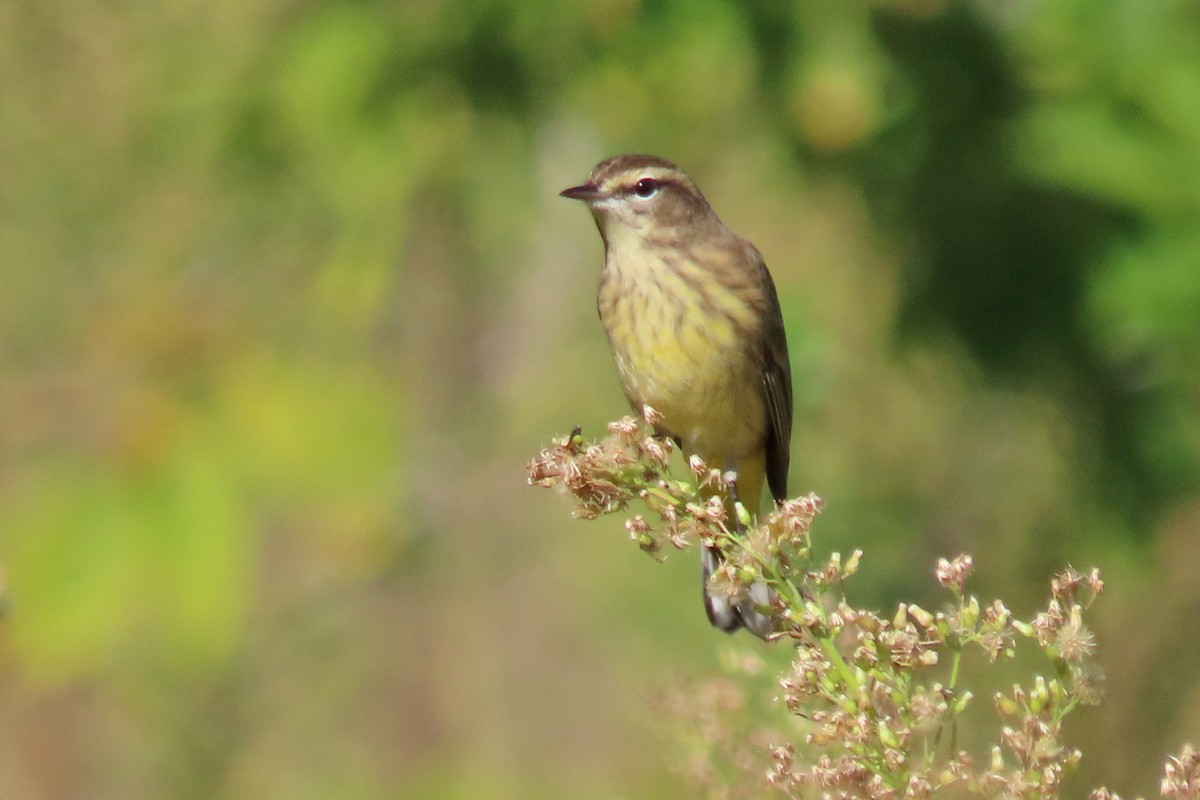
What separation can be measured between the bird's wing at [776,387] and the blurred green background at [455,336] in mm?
514

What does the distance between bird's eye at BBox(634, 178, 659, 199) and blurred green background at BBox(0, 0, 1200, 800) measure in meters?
0.63

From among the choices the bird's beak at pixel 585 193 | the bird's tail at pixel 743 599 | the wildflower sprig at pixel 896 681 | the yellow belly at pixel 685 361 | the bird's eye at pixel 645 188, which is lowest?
the wildflower sprig at pixel 896 681

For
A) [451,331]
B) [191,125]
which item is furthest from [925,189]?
[451,331]

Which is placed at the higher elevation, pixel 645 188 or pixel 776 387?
pixel 645 188

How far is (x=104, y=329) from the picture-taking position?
5.60 meters

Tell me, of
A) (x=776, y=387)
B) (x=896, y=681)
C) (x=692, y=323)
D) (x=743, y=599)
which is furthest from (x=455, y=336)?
(x=896, y=681)

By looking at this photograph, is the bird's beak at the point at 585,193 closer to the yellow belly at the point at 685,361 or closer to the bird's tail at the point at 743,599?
the yellow belly at the point at 685,361

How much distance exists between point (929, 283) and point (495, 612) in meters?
5.73

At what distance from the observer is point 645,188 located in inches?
183

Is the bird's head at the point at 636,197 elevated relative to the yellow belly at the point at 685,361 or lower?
elevated

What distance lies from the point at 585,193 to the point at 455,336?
4.62m

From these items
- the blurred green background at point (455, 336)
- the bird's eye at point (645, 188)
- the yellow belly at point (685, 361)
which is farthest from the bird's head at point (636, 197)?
the blurred green background at point (455, 336)

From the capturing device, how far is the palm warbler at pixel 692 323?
431 cm

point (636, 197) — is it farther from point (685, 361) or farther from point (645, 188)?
point (685, 361)
